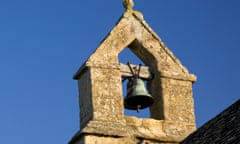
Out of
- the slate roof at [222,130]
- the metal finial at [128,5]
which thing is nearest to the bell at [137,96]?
the metal finial at [128,5]

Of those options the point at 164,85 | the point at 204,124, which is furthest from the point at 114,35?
the point at 204,124

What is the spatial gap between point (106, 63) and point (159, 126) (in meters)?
1.28

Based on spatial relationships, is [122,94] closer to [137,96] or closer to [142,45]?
[137,96]

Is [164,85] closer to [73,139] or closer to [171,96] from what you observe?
[171,96]

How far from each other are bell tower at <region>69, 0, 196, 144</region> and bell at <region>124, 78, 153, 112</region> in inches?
6.5

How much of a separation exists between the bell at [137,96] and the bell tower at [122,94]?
16 cm

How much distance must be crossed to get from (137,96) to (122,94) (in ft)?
0.83

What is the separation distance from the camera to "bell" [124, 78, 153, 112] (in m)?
14.7

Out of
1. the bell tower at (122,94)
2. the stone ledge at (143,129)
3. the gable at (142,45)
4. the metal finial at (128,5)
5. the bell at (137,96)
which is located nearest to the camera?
the stone ledge at (143,129)

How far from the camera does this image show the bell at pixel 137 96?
1465cm

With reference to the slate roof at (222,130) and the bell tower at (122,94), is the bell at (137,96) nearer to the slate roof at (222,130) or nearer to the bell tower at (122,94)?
the bell tower at (122,94)

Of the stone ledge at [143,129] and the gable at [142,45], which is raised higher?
the gable at [142,45]

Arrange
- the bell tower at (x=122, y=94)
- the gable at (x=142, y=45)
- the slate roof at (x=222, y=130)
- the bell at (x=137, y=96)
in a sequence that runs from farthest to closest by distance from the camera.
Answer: the gable at (x=142, y=45), the bell at (x=137, y=96), the bell tower at (x=122, y=94), the slate roof at (x=222, y=130)

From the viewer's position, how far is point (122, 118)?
14.3m
